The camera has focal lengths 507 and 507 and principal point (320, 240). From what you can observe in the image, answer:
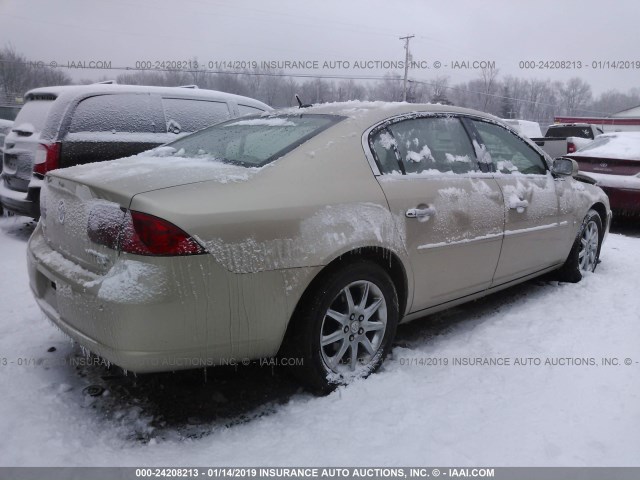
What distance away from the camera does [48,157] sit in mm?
4797

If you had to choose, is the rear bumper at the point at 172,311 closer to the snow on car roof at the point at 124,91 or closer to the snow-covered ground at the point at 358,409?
the snow-covered ground at the point at 358,409

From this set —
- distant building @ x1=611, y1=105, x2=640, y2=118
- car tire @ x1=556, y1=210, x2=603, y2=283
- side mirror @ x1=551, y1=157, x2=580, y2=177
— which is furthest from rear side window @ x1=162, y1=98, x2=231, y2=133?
distant building @ x1=611, y1=105, x2=640, y2=118

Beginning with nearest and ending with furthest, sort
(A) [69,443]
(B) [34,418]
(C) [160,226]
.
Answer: (C) [160,226] → (A) [69,443] → (B) [34,418]

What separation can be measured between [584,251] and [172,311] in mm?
3908

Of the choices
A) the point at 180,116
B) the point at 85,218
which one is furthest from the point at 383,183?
the point at 180,116

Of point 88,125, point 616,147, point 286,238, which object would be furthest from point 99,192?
point 616,147

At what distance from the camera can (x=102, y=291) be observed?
6.80 feet

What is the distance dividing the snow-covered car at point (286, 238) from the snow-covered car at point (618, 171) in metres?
3.99

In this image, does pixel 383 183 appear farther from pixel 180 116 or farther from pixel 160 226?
pixel 180 116

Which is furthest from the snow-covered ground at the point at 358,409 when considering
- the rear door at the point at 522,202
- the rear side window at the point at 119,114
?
the rear side window at the point at 119,114

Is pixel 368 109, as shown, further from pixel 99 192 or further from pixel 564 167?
pixel 564 167

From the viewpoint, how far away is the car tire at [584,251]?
4.41 meters

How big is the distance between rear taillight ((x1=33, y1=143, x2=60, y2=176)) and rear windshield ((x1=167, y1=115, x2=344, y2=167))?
2.04m

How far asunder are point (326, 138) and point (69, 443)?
186 cm
